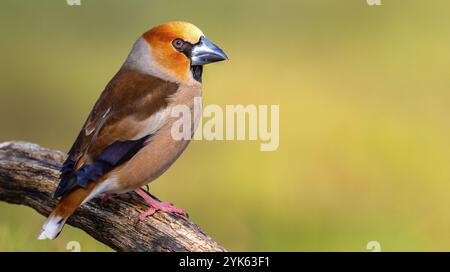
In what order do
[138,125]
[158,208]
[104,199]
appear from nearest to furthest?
[138,125] < [158,208] < [104,199]

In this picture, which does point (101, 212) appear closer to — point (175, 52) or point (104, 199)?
point (104, 199)

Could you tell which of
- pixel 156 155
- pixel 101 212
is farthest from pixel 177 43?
pixel 101 212

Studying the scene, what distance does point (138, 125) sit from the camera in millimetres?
4508

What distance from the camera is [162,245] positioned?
15.0 feet

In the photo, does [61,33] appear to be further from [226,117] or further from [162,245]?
[162,245]

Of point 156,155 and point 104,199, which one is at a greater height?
point 156,155

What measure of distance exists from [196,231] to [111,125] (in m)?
0.71

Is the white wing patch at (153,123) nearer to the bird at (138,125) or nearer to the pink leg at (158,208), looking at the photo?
the bird at (138,125)

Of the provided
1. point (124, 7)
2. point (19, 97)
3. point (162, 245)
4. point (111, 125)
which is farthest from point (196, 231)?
point (124, 7)

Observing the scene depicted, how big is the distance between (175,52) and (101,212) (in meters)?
0.97

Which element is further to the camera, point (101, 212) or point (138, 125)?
point (101, 212)

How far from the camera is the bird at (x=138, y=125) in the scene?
4340 mm

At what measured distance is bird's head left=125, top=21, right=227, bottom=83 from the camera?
4785 millimetres

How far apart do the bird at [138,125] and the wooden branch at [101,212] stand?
7 centimetres
